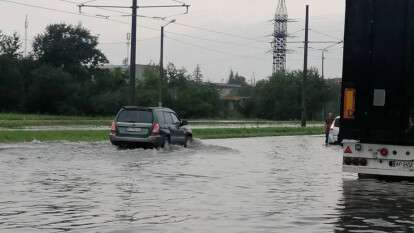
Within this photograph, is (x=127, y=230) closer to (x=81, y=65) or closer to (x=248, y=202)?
→ (x=248, y=202)

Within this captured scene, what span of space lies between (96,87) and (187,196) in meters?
84.3

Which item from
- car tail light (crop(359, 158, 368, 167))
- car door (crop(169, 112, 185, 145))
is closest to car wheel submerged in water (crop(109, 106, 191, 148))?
car door (crop(169, 112, 185, 145))

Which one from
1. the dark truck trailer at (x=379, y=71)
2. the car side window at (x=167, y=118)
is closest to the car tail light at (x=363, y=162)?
the dark truck trailer at (x=379, y=71)

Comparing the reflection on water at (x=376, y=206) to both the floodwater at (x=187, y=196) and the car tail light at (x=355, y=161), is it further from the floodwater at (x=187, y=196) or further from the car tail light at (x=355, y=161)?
the car tail light at (x=355, y=161)

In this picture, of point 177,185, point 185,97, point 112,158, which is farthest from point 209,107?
point 177,185

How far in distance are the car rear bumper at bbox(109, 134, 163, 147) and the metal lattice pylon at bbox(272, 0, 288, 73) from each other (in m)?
72.2

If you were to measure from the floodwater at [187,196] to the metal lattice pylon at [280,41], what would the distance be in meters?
77.4

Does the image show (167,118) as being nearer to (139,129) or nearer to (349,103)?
(139,129)

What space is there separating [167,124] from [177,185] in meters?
11.6

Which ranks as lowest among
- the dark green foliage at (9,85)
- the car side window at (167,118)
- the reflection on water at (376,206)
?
the reflection on water at (376,206)

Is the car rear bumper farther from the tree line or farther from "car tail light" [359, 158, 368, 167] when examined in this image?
the tree line

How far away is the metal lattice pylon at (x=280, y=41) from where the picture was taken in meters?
101

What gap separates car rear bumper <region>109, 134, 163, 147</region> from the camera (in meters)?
26.2

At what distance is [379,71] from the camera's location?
15.1 m
